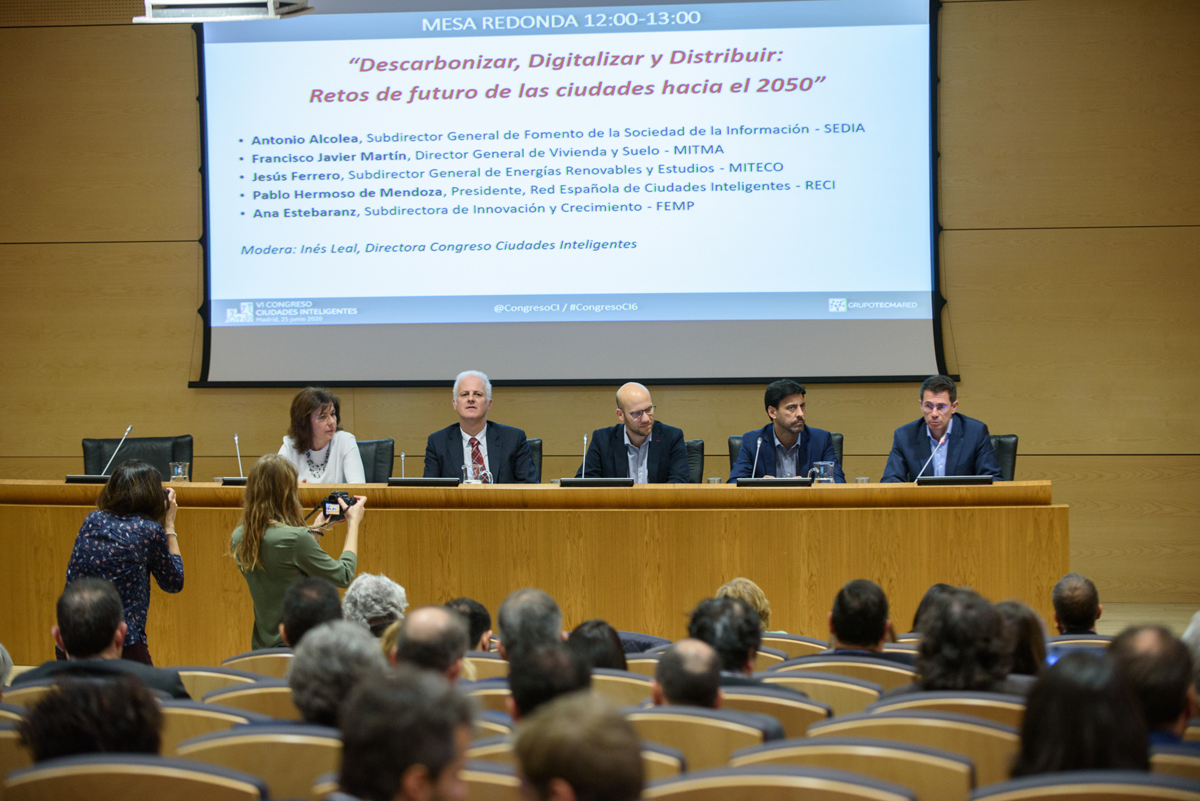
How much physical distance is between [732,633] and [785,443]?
2536mm

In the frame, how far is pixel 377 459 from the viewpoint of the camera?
4.73m

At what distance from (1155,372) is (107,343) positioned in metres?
5.80

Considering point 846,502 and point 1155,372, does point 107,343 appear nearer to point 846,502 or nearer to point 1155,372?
point 846,502

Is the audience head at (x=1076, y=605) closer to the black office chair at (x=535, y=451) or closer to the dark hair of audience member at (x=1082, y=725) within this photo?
the dark hair of audience member at (x=1082, y=725)

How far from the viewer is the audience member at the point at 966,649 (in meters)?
1.87

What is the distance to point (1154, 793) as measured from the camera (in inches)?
45.3

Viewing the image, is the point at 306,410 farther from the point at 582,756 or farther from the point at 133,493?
the point at 582,756

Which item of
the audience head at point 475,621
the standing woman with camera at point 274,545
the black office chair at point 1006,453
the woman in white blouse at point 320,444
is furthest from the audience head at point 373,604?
the black office chair at point 1006,453

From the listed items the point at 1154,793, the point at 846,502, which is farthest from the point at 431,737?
the point at 846,502

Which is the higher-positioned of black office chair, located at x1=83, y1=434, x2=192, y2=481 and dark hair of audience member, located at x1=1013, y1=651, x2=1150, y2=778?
black office chair, located at x1=83, y1=434, x2=192, y2=481

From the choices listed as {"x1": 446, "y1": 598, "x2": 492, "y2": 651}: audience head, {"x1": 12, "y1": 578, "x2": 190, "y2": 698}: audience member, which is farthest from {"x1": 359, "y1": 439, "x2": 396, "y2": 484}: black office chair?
{"x1": 12, "y1": 578, "x2": 190, "y2": 698}: audience member

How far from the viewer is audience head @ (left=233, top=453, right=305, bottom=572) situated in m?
2.97

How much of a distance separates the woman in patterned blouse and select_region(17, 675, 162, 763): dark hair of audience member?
1.51 meters

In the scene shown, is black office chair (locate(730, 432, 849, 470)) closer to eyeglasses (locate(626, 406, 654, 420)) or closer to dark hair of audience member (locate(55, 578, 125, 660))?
eyeglasses (locate(626, 406, 654, 420))
